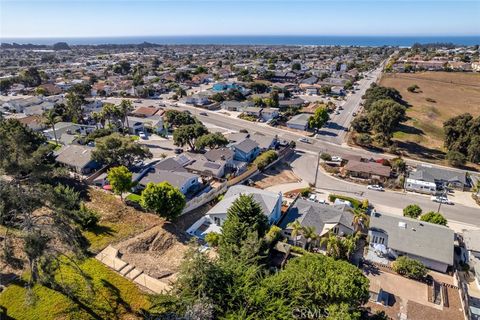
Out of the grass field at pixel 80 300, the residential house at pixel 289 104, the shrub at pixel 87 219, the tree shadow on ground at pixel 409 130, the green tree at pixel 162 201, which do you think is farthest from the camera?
the residential house at pixel 289 104

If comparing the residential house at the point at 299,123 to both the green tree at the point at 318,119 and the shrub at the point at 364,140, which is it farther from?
the shrub at the point at 364,140

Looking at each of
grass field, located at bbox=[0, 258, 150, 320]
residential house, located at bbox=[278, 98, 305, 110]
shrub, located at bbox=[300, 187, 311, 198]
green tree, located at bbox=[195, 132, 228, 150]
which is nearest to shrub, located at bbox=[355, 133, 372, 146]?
shrub, located at bbox=[300, 187, 311, 198]

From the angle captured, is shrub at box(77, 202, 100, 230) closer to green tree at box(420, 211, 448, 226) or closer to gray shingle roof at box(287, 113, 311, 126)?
green tree at box(420, 211, 448, 226)

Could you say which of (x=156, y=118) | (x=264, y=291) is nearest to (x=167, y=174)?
(x=264, y=291)

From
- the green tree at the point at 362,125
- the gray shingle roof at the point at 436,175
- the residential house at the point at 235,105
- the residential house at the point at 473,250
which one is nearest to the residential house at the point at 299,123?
the green tree at the point at 362,125

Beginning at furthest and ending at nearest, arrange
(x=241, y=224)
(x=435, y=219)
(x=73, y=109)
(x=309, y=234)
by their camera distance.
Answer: (x=73, y=109), (x=435, y=219), (x=309, y=234), (x=241, y=224)

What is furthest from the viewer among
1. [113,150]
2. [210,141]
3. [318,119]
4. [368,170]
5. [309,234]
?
[318,119]

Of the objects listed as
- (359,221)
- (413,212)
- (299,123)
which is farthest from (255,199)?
(299,123)

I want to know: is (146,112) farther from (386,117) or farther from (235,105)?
(386,117)
